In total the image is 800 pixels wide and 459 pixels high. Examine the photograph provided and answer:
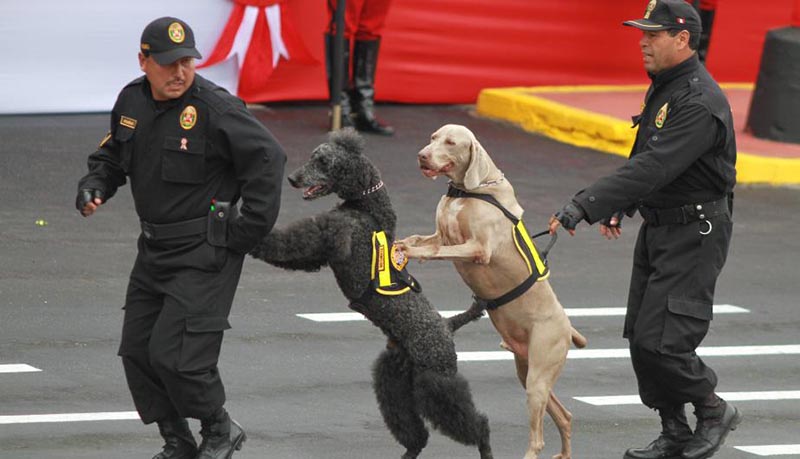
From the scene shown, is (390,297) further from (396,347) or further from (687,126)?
(687,126)

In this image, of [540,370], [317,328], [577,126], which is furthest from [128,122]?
[577,126]

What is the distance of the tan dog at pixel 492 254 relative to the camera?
6.51 m

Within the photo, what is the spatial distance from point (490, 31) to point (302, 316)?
6.71 m

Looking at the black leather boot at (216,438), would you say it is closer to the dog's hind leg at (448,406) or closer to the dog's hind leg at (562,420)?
the dog's hind leg at (448,406)

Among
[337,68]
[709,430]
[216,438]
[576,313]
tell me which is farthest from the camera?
[337,68]

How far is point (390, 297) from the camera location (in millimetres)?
6508

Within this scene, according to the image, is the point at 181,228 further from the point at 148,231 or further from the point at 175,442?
the point at 175,442

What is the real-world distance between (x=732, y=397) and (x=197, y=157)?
353cm

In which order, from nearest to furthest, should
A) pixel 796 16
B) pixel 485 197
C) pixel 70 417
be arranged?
pixel 485 197 → pixel 70 417 → pixel 796 16

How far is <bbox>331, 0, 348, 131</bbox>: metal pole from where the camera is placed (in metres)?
13.6

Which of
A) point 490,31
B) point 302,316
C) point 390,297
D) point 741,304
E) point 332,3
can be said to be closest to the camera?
point 390,297

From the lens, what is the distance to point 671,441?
278 inches

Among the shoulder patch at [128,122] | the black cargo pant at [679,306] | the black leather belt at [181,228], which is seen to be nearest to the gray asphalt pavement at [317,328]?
the black cargo pant at [679,306]

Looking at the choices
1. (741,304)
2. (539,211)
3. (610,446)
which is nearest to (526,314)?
(610,446)
